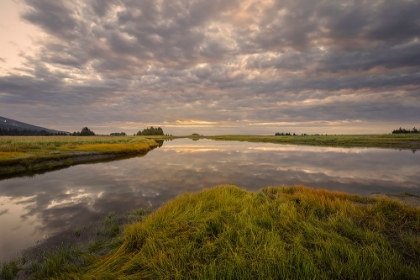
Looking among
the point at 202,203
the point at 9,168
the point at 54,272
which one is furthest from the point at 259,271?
the point at 9,168

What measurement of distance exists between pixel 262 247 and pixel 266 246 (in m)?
0.12

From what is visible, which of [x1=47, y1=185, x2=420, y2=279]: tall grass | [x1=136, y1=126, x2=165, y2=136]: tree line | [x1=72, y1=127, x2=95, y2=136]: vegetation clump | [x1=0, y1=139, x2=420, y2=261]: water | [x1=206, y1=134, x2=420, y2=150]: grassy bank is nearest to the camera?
[x1=47, y1=185, x2=420, y2=279]: tall grass

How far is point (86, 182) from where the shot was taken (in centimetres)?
1511

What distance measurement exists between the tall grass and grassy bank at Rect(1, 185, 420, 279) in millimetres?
19

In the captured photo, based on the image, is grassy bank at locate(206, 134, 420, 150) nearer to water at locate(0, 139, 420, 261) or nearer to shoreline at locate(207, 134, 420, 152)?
shoreline at locate(207, 134, 420, 152)

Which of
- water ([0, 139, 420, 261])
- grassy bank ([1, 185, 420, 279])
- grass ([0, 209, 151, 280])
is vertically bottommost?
water ([0, 139, 420, 261])

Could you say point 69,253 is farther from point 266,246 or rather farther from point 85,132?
point 85,132

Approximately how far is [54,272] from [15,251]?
2786mm

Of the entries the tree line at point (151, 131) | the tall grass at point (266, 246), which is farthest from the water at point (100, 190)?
the tree line at point (151, 131)

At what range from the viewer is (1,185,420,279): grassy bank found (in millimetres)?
3619

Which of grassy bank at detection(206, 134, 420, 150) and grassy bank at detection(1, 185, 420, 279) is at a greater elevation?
grassy bank at detection(206, 134, 420, 150)

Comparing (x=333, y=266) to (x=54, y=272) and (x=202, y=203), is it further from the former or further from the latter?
(x=54, y=272)

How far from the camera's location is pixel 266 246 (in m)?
4.36

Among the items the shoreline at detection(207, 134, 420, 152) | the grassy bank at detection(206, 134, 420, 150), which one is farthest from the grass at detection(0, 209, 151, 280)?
the grassy bank at detection(206, 134, 420, 150)
